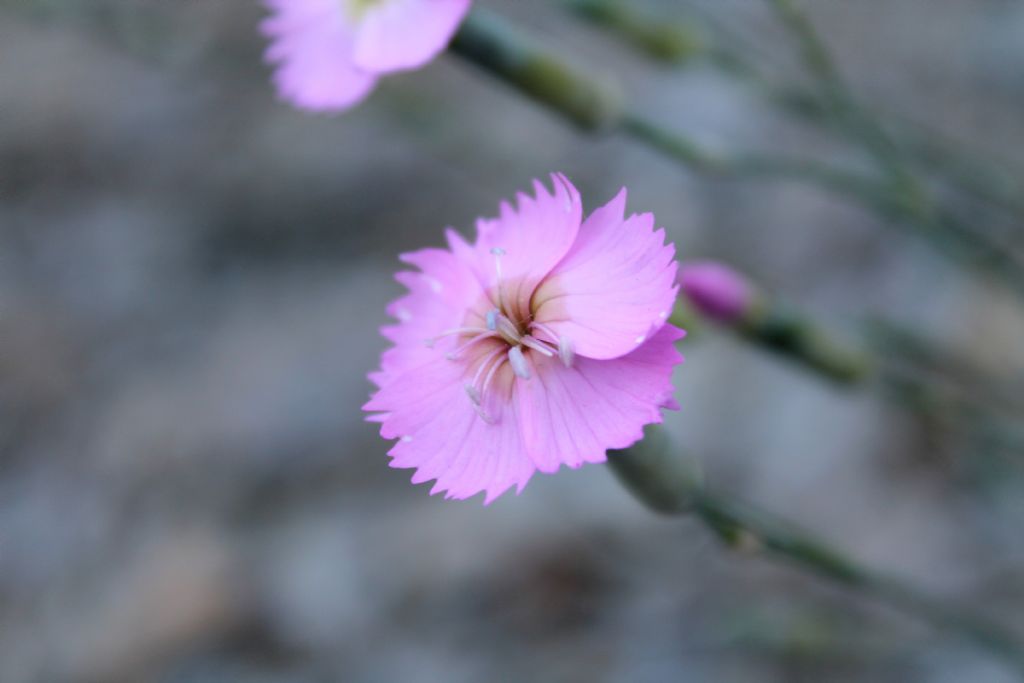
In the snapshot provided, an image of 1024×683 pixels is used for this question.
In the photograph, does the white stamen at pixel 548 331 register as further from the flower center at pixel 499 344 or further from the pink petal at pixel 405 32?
the pink petal at pixel 405 32

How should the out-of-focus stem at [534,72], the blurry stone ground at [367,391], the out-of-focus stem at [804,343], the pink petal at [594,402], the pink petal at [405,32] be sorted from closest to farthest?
1. the pink petal at [594,402]
2. the pink petal at [405,32]
3. the out-of-focus stem at [534,72]
4. the out-of-focus stem at [804,343]
5. the blurry stone ground at [367,391]

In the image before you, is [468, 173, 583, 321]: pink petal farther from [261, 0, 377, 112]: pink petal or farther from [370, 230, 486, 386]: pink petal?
[261, 0, 377, 112]: pink petal

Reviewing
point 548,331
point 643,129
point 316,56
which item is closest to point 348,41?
point 316,56

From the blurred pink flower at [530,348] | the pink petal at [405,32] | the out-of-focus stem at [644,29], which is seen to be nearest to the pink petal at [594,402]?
the blurred pink flower at [530,348]

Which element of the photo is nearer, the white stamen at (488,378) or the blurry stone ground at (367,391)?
the white stamen at (488,378)

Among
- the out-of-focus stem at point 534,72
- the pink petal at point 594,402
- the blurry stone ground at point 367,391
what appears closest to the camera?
the pink petal at point 594,402

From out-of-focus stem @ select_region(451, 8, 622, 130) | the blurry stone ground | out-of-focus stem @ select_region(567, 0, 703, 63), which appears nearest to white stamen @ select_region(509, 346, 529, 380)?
out-of-focus stem @ select_region(451, 8, 622, 130)

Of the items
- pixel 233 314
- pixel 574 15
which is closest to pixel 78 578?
pixel 233 314
